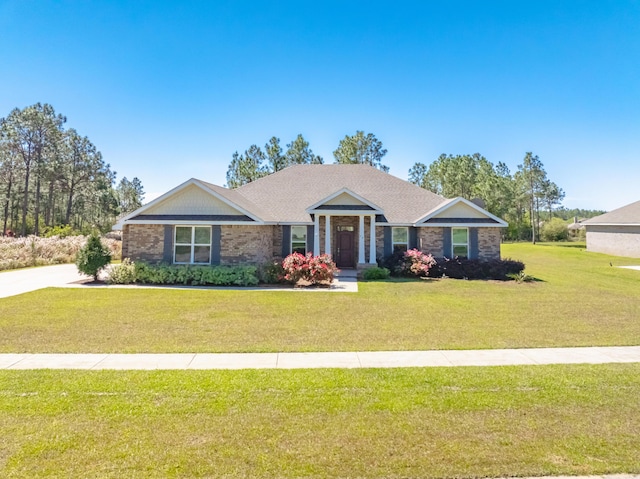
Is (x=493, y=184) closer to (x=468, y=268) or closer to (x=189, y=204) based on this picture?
(x=468, y=268)

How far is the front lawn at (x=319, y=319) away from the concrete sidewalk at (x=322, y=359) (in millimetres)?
357

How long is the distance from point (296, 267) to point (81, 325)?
879cm

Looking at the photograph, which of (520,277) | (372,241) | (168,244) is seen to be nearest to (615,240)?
(520,277)

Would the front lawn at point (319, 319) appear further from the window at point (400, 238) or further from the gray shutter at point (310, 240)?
the gray shutter at point (310, 240)

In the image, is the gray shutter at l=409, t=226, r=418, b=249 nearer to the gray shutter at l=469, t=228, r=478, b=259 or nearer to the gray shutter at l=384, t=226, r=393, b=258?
the gray shutter at l=384, t=226, r=393, b=258

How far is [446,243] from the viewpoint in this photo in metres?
20.0

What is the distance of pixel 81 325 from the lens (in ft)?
28.8

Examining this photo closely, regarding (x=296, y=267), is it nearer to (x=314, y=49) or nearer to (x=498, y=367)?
(x=314, y=49)

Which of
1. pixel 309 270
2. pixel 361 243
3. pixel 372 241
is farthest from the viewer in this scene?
pixel 361 243

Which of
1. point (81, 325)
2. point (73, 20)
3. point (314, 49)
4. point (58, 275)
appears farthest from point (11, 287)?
point (314, 49)

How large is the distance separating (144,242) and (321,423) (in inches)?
629

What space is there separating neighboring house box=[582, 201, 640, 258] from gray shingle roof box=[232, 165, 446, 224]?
65.2ft

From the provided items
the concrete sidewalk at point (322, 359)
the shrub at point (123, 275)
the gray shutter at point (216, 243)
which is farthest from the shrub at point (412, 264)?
the shrub at point (123, 275)

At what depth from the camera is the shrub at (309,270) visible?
15906 mm
